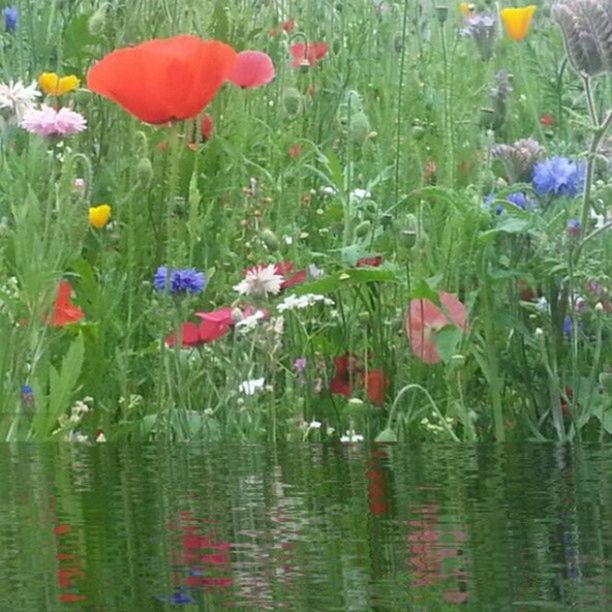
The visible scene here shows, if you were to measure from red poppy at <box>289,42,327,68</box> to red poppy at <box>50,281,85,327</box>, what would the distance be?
1152mm

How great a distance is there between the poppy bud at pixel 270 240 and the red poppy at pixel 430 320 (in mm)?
304

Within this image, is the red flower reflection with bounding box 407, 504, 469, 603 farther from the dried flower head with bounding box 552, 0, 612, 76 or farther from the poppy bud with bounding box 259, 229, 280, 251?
the poppy bud with bounding box 259, 229, 280, 251

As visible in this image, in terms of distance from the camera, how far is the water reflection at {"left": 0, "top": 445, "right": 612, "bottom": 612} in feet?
1.50

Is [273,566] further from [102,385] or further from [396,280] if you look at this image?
[102,385]

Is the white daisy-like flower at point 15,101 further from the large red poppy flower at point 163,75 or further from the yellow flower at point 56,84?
the large red poppy flower at point 163,75

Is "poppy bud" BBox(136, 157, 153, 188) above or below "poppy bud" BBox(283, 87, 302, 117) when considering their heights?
below

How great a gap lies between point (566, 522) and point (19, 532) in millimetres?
222

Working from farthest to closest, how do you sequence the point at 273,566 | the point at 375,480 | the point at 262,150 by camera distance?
the point at 262,150
the point at 375,480
the point at 273,566

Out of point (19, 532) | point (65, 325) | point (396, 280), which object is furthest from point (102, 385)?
point (19, 532)

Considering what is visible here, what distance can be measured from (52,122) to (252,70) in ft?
1.12

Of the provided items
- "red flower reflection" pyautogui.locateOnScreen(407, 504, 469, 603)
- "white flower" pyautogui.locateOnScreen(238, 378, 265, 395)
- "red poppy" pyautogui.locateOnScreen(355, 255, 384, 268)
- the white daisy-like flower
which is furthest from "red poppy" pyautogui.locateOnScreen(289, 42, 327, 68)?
"red flower reflection" pyautogui.locateOnScreen(407, 504, 469, 603)

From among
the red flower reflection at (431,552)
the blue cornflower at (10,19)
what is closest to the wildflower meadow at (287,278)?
the blue cornflower at (10,19)

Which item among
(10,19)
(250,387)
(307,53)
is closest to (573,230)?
(250,387)

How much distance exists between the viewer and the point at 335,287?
5.83 feet
